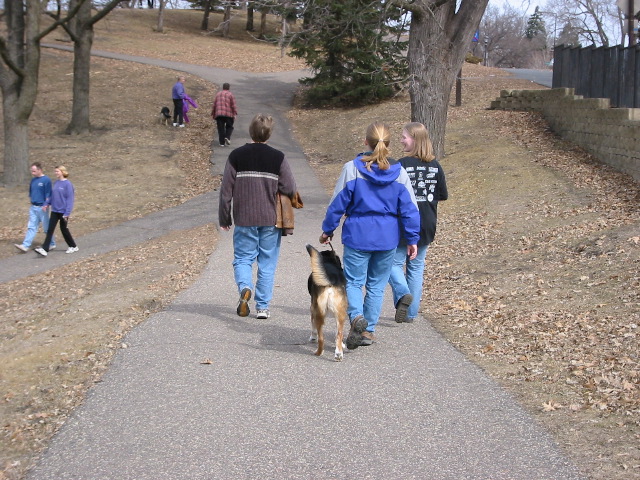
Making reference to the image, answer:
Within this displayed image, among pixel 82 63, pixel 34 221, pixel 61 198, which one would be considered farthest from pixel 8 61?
pixel 61 198

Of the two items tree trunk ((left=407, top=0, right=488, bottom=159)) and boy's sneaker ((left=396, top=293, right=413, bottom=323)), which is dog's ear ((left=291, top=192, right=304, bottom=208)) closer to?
Answer: boy's sneaker ((left=396, top=293, right=413, bottom=323))

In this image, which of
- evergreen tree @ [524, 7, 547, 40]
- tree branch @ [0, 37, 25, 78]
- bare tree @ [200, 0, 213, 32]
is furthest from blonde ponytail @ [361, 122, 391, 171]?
evergreen tree @ [524, 7, 547, 40]

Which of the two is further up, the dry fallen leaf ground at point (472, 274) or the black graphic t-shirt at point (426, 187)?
the black graphic t-shirt at point (426, 187)

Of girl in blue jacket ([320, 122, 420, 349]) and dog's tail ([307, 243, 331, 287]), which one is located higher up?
girl in blue jacket ([320, 122, 420, 349])

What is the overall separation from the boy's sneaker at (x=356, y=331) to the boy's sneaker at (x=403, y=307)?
3.35ft

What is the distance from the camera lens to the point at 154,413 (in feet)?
16.7

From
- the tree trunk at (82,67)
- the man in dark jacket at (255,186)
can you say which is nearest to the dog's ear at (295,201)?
the man in dark jacket at (255,186)

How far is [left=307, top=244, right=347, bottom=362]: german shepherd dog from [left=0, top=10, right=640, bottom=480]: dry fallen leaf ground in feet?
4.02

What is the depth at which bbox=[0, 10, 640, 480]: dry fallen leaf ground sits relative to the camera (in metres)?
5.41

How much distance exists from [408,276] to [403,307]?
36 centimetres

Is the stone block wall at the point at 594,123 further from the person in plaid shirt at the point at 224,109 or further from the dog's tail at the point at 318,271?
the dog's tail at the point at 318,271

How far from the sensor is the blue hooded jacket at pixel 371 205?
20.5 feet

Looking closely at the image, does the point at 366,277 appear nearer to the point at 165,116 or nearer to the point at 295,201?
the point at 295,201

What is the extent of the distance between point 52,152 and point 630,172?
17.2 metres
